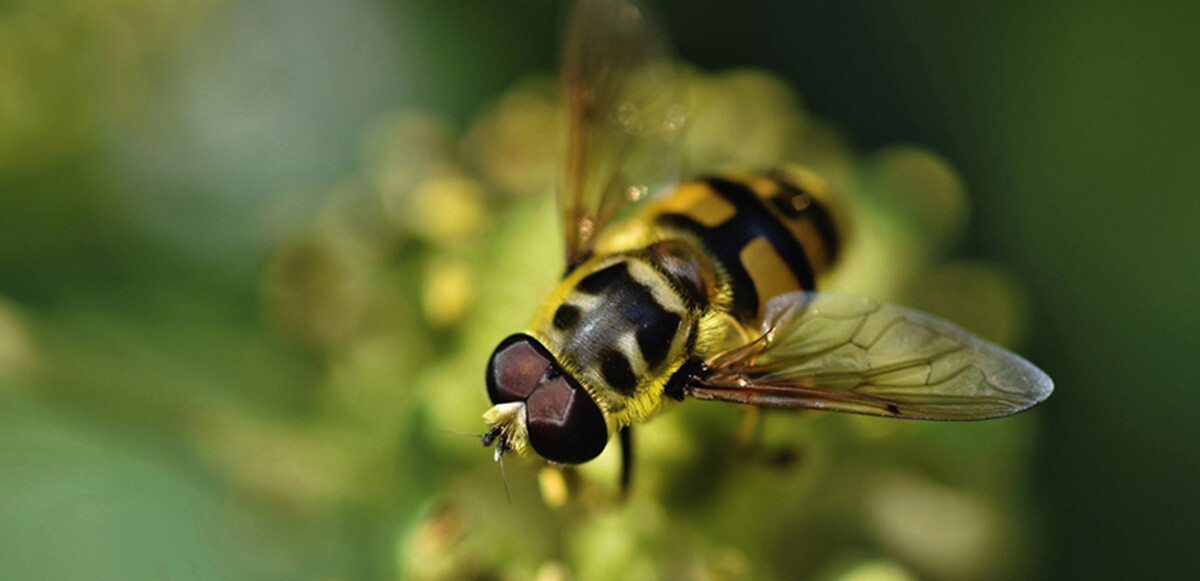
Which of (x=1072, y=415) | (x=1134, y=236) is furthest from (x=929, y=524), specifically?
(x=1134, y=236)

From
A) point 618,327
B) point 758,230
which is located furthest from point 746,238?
point 618,327

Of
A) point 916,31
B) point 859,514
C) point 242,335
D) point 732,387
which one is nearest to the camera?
point 732,387

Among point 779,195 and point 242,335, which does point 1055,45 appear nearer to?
point 779,195

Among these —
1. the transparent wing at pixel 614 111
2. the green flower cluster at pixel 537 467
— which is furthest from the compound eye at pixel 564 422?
the transparent wing at pixel 614 111

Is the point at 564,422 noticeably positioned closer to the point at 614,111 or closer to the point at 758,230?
the point at 758,230

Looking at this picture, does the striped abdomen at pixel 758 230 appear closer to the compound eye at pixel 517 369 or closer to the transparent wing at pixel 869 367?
the transparent wing at pixel 869 367
